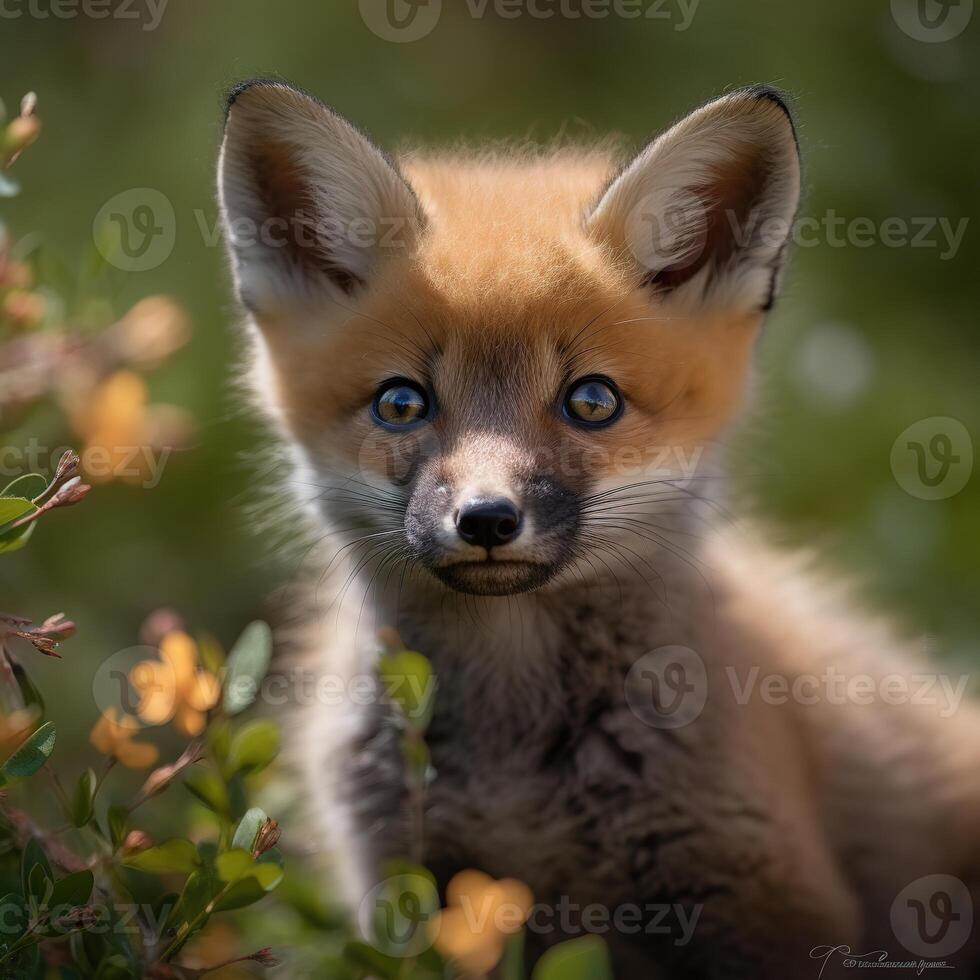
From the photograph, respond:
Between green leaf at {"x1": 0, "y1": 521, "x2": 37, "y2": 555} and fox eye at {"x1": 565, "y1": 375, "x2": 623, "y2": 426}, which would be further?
fox eye at {"x1": 565, "y1": 375, "x2": 623, "y2": 426}

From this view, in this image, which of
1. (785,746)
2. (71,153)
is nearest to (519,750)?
(785,746)

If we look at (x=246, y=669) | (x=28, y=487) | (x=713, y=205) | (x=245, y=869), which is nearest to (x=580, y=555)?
(x=246, y=669)

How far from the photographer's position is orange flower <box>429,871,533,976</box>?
192cm

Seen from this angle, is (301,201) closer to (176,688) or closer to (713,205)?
(713,205)

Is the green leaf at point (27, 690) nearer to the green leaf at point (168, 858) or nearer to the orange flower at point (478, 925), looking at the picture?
the green leaf at point (168, 858)

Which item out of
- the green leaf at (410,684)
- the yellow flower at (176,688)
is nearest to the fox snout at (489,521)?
the green leaf at (410,684)

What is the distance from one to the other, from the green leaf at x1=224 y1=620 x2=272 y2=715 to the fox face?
42 cm

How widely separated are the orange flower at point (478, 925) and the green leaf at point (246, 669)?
50 centimetres

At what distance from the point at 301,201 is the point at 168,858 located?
1680 millimetres

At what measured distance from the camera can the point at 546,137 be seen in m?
5.28

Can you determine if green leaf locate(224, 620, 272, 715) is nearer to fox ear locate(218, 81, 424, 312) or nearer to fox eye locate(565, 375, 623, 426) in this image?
fox eye locate(565, 375, 623, 426)

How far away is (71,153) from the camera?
17.1ft

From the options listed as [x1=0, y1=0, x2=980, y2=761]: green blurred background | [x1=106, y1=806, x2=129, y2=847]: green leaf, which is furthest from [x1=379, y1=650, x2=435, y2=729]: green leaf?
[x1=0, y1=0, x2=980, y2=761]: green blurred background

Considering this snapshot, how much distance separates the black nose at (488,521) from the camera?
215 cm
